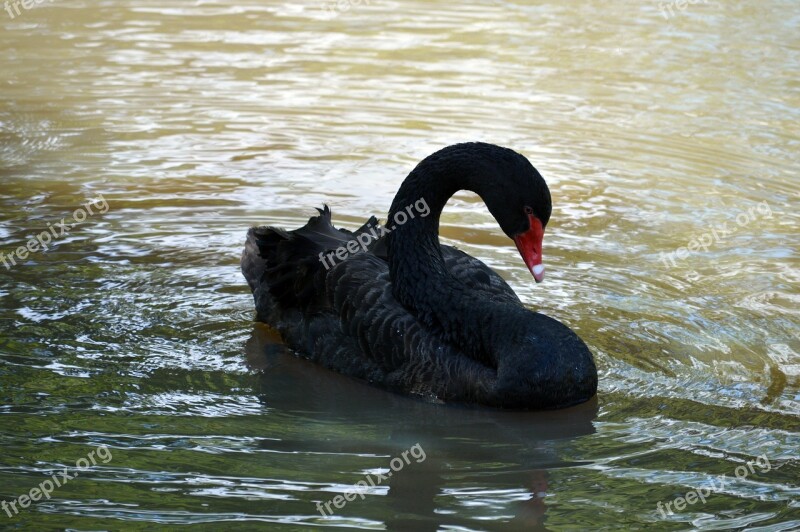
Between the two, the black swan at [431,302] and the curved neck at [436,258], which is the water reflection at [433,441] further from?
the curved neck at [436,258]

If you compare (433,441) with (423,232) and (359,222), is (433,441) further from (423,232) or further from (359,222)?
(359,222)

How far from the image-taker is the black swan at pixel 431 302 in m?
5.69

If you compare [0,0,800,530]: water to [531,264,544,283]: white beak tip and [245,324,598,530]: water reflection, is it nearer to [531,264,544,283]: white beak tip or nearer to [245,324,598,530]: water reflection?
[245,324,598,530]: water reflection

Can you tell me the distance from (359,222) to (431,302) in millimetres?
2356

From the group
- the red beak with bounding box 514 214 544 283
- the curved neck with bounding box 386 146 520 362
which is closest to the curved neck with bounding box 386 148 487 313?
the curved neck with bounding box 386 146 520 362

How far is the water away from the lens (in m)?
4.80

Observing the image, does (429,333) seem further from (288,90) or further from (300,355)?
(288,90)

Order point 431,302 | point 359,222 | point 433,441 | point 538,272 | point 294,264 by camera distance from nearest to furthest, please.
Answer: point 433,441 → point 538,272 → point 431,302 → point 294,264 → point 359,222

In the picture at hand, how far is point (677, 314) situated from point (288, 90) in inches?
255

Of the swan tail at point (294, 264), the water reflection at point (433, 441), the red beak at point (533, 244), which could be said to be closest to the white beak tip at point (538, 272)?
the red beak at point (533, 244)

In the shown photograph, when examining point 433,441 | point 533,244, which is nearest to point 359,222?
point 533,244

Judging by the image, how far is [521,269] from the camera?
7566 millimetres

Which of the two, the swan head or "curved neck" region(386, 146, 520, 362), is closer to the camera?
the swan head

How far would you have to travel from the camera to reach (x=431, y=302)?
19.9 feet
